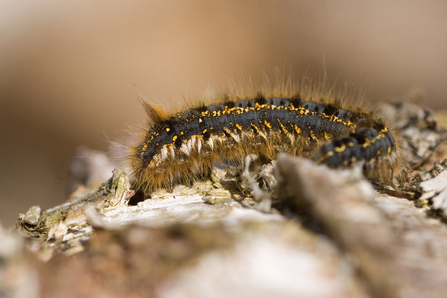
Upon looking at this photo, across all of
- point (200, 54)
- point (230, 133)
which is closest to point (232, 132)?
point (230, 133)

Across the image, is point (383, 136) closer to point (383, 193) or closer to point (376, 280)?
point (383, 193)

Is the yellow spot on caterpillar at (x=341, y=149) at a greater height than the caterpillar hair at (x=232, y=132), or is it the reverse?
the yellow spot on caterpillar at (x=341, y=149)

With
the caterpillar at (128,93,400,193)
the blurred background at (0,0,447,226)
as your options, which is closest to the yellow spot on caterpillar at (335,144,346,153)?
the caterpillar at (128,93,400,193)

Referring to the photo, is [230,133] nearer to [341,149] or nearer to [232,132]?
[232,132]

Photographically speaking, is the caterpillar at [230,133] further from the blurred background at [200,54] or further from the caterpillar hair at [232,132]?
the blurred background at [200,54]

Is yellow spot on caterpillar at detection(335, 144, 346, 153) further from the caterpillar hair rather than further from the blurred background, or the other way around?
Result: the blurred background

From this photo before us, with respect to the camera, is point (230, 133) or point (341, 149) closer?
point (341, 149)

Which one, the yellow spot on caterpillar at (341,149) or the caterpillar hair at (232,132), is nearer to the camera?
the yellow spot on caterpillar at (341,149)

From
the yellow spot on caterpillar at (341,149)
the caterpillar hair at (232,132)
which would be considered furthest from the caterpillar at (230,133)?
the yellow spot on caterpillar at (341,149)

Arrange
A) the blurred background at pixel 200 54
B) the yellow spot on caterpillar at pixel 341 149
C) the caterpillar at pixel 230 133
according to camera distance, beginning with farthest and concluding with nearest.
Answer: the blurred background at pixel 200 54
the caterpillar at pixel 230 133
the yellow spot on caterpillar at pixel 341 149
